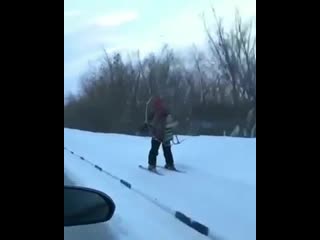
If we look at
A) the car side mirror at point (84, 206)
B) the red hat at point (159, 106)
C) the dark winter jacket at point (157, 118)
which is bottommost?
the car side mirror at point (84, 206)

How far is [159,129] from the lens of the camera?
12.4 metres

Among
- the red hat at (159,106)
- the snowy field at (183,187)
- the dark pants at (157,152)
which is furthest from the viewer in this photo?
the dark pants at (157,152)

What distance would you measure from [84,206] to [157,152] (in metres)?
10.3

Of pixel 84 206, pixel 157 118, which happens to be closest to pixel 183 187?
pixel 157 118

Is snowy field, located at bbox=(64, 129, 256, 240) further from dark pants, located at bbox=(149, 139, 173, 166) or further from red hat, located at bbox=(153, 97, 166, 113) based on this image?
red hat, located at bbox=(153, 97, 166, 113)

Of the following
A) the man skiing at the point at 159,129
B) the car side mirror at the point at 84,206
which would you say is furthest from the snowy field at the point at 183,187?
the man skiing at the point at 159,129

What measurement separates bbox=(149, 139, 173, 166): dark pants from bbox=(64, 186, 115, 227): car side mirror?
32.2 feet

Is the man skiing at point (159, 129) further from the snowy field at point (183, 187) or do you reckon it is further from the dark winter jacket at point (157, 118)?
the snowy field at point (183, 187)

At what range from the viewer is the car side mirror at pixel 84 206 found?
217cm

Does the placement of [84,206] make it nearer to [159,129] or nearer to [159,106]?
[159,106]
